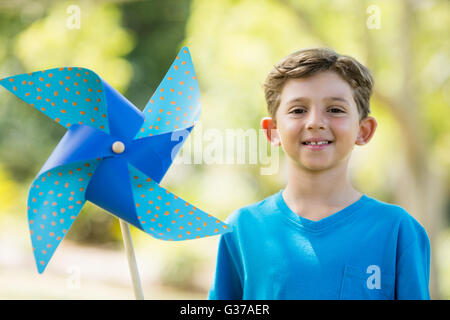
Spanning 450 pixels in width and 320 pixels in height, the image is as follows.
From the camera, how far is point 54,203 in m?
1.46

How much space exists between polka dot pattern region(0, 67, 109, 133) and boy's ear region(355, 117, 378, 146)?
2.19 feet

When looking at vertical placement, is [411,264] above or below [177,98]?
below

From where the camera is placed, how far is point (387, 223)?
1.34m

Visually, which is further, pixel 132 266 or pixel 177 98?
pixel 177 98

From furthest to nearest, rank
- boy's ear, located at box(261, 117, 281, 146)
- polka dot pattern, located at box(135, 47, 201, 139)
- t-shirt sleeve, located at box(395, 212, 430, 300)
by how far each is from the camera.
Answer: polka dot pattern, located at box(135, 47, 201, 139) → boy's ear, located at box(261, 117, 281, 146) → t-shirt sleeve, located at box(395, 212, 430, 300)

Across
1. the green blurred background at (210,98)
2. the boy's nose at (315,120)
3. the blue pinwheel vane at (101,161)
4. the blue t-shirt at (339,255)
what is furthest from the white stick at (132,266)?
the green blurred background at (210,98)

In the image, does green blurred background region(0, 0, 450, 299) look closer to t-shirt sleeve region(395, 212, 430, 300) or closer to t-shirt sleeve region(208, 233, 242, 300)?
t-shirt sleeve region(208, 233, 242, 300)

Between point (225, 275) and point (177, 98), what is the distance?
20.4 inches

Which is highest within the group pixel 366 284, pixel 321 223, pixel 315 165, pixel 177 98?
pixel 177 98

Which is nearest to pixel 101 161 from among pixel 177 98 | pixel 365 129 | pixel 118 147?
pixel 118 147

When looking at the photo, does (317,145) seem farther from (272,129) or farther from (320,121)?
(272,129)

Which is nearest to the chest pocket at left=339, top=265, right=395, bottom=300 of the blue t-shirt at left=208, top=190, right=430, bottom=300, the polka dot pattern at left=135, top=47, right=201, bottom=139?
the blue t-shirt at left=208, top=190, right=430, bottom=300

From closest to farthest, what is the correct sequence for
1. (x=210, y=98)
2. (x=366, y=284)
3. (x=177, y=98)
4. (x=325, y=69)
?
(x=366, y=284) < (x=325, y=69) < (x=177, y=98) < (x=210, y=98)

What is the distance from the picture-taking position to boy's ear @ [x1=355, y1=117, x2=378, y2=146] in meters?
1.46
